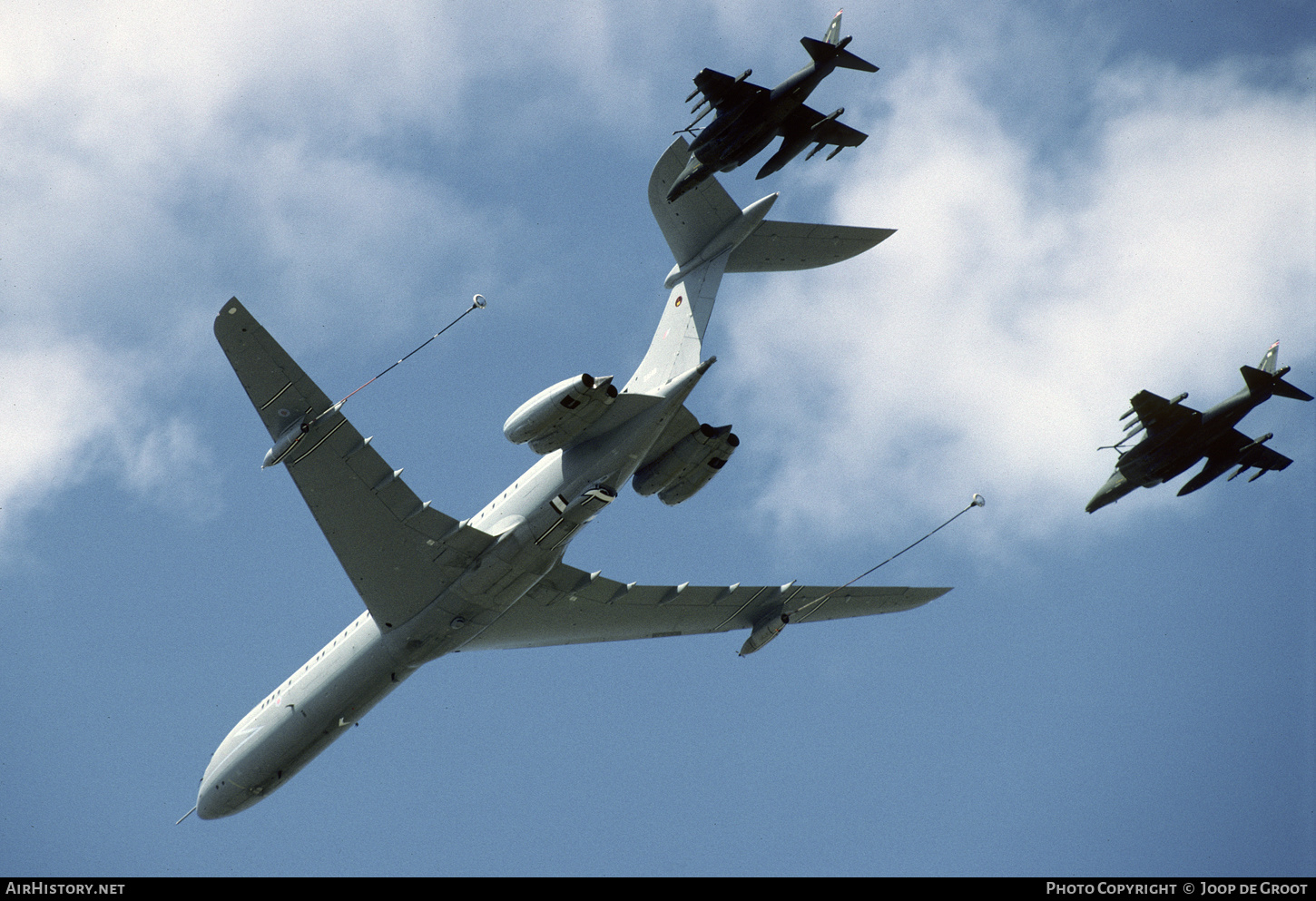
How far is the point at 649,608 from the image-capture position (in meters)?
33.8

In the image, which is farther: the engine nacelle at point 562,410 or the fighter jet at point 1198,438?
the fighter jet at point 1198,438

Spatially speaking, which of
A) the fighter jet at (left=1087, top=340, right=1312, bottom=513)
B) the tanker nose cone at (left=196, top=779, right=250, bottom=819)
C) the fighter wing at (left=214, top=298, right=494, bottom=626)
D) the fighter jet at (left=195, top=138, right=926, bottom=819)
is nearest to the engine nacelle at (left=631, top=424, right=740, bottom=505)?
the fighter jet at (left=195, top=138, right=926, bottom=819)

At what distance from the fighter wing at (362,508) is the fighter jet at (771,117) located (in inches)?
394

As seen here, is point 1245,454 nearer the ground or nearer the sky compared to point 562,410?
nearer the ground

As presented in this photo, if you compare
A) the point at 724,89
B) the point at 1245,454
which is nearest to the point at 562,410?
the point at 724,89

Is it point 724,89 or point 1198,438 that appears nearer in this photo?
point 724,89

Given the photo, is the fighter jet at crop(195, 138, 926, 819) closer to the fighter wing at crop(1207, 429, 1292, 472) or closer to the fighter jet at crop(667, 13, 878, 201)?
the fighter jet at crop(667, 13, 878, 201)

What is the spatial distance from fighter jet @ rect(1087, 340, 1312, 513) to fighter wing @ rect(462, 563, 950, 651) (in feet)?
23.3

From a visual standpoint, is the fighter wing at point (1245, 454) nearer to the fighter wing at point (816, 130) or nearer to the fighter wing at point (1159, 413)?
the fighter wing at point (1159, 413)

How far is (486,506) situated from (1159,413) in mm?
17322

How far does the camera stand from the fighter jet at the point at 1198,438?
→ 29188 millimetres

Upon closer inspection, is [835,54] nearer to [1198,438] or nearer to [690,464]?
[690,464]

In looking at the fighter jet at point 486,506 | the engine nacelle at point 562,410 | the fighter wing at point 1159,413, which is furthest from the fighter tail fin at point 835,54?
the fighter wing at point 1159,413
